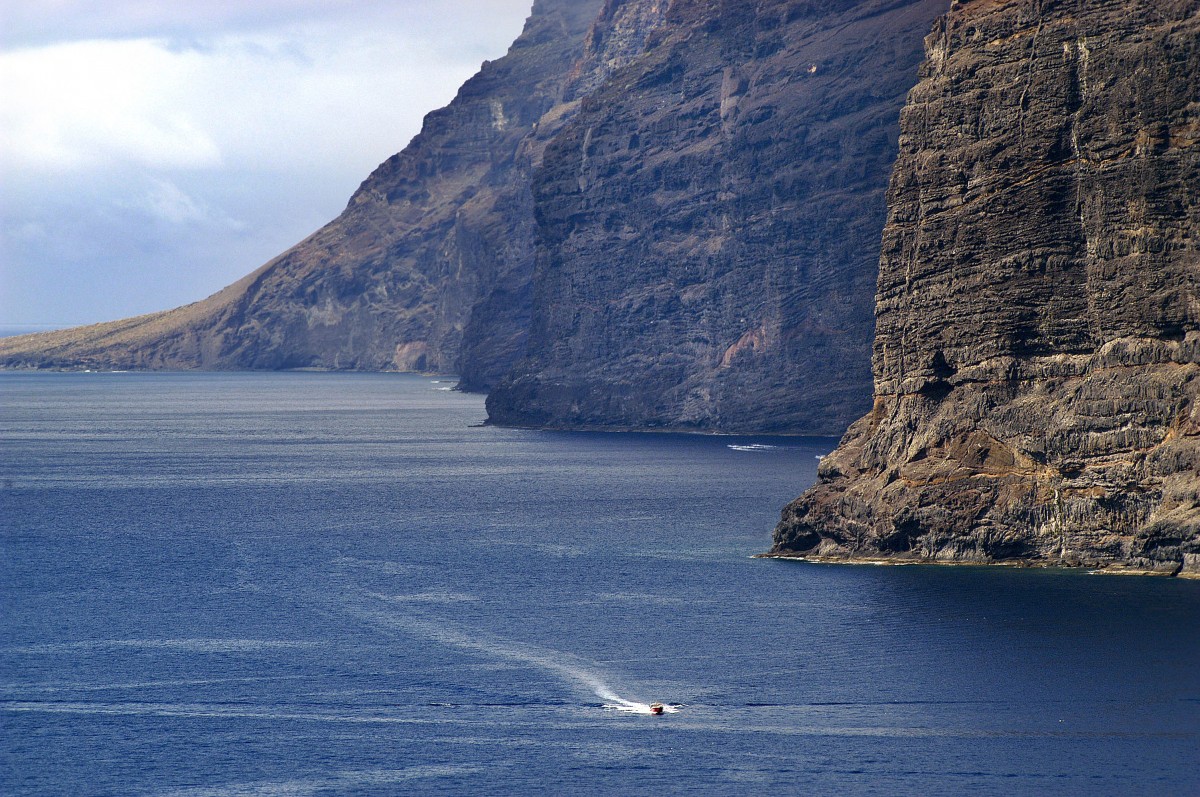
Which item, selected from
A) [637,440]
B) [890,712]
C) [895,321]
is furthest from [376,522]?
[637,440]

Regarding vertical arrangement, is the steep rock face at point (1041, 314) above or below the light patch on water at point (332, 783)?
above

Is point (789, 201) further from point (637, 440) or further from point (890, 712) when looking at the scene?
point (890, 712)

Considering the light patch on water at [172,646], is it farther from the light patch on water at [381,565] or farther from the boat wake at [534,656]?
the light patch on water at [381,565]

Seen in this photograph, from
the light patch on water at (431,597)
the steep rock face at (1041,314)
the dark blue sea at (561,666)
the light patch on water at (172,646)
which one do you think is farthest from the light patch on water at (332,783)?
the steep rock face at (1041,314)

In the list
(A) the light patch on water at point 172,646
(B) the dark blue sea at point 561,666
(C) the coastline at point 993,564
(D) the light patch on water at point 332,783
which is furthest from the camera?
(C) the coastline at point 993,564

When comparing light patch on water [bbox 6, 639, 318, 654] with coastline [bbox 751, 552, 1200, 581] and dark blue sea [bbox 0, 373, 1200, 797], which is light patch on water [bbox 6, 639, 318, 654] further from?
coastline [bbox 751, 552, 1200, 581]

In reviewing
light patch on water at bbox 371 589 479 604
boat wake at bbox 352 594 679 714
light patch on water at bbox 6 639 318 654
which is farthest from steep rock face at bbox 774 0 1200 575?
light patch on water at bbox 6 639 318 654
